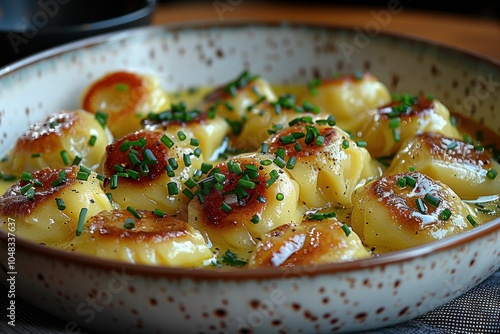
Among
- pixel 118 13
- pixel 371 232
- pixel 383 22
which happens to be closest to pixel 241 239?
pixel 371 232

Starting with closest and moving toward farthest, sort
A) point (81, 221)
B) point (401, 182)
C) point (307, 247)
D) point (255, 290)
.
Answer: point (255, 290) → point (307, 247) → point (81, 221) → point (401, 182)

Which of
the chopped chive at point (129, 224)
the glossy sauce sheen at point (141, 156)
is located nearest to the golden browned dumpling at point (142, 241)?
the chopped chive at point (129, 224)

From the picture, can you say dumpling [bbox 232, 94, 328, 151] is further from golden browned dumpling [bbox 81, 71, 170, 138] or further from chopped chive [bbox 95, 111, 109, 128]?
chopped chive [bbox 95, 111, 109, 128]

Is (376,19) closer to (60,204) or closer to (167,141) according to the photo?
(167,141)

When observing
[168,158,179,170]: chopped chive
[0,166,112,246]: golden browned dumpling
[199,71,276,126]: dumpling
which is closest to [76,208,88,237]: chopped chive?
[0,166,112,246]: golden browned dumpling

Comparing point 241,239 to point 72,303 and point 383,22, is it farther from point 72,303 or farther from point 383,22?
point 383,22

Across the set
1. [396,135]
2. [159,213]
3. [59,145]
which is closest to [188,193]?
[159,213]
